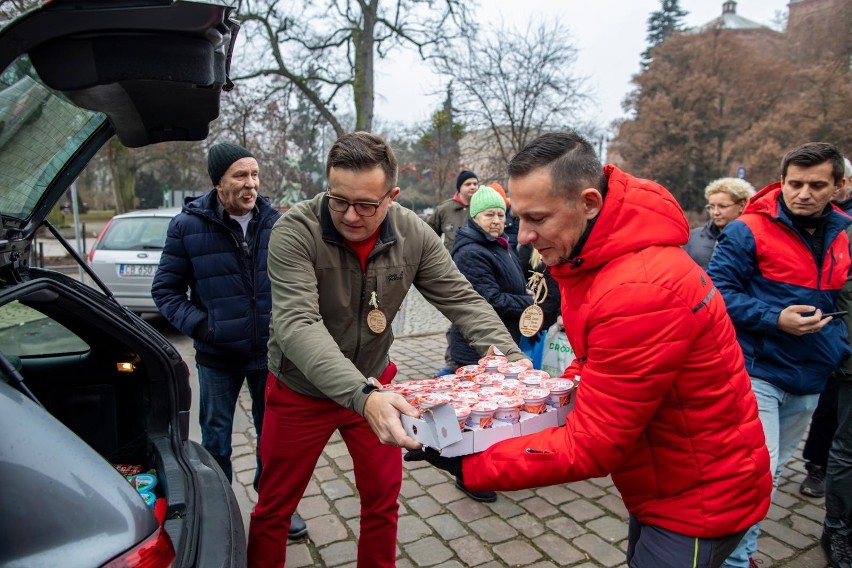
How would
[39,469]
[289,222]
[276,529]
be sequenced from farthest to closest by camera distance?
[276,529], [289,222], [39,469]

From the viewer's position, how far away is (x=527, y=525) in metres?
3.38

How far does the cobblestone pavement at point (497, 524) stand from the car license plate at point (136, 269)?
5084mm

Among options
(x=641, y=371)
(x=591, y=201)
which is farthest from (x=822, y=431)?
(x=591, y=201)

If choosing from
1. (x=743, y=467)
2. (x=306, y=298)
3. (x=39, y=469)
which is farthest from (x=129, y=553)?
(x=743, y=467)

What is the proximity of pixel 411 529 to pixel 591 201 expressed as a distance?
248cm

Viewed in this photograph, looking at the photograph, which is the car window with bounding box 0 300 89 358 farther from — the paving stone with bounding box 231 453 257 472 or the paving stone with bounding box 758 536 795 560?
the paving stone with bounding box 758 536 795 560

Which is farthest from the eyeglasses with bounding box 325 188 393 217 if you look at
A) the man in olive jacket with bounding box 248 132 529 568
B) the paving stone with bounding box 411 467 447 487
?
the paving stone with bounding box 411 467 447 487

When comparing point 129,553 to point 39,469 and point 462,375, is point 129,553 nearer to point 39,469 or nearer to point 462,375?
point 39,469

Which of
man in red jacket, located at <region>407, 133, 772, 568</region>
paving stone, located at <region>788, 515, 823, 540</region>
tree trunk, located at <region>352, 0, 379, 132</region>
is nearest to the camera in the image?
man in red jacket, located at <region>407, 133, 772, 568</region>

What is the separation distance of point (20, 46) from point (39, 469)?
1080 mm

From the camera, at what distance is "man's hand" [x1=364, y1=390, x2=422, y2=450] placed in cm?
174

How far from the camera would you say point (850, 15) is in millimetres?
24016

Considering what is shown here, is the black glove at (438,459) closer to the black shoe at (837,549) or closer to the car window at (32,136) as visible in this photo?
the car window at (32,136)

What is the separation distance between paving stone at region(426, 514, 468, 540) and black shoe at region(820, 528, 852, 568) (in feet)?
6.40
